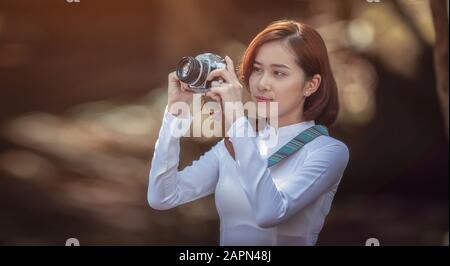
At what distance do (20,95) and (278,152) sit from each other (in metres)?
0.91

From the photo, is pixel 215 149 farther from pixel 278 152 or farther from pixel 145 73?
pixel 145 73

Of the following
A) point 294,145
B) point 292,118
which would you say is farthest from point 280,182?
point 292,118

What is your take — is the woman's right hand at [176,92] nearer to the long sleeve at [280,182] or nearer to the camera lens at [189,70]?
the camera lens at [189,70]

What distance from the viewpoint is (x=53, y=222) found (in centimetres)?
235

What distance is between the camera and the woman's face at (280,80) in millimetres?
2111

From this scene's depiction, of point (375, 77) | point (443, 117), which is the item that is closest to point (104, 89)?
point (375, 77)

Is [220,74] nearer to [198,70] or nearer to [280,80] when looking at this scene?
[198,70]

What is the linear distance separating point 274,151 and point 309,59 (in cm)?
30

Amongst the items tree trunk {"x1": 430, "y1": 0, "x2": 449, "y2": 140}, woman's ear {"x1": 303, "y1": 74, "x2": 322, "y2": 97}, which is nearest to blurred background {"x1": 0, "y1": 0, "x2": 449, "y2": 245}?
tree trunk {"x1": 430, "y1": 0, "x2": 449, "y2": 140}

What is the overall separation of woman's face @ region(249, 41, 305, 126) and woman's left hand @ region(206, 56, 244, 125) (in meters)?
0.18

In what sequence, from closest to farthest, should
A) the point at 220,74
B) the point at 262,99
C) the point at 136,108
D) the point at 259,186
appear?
the point at 259,186 → the point at 220,74 → the point at 262,99 → the point at 136,108

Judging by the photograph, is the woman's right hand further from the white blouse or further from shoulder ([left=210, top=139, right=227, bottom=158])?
shoulder ([left=210, top=139, right=227, bottom=158])

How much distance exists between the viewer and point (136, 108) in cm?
235

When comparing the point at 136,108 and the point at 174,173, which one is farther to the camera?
the point at 136,108
